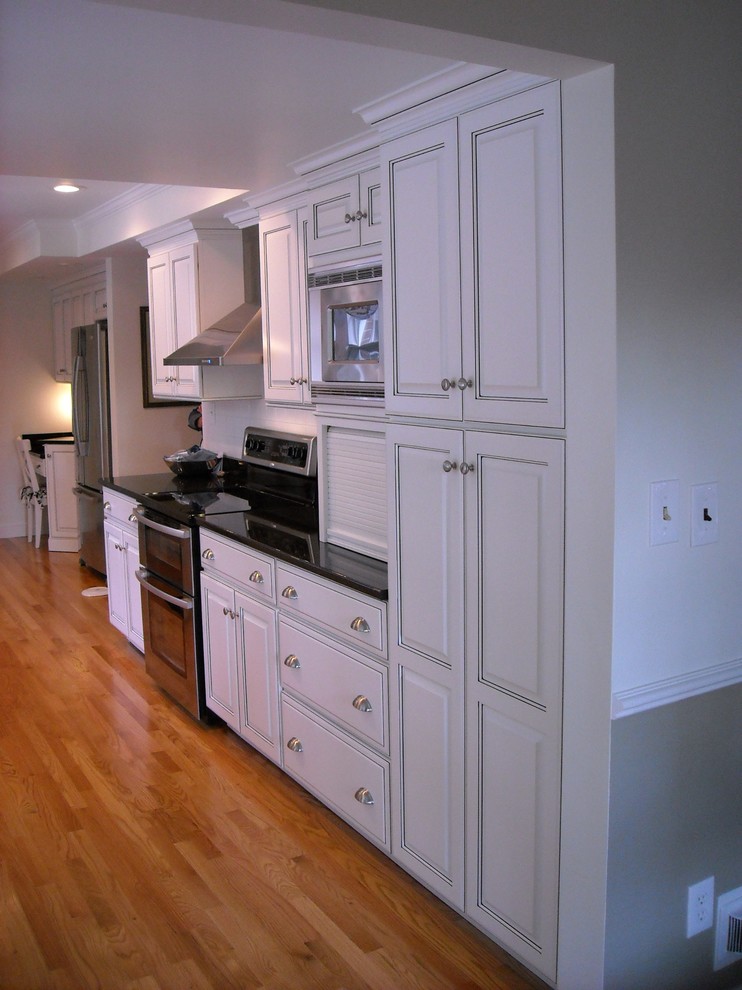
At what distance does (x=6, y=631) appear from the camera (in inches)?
223

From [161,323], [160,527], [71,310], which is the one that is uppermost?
[71,310]

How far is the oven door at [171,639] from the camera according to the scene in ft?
13.5

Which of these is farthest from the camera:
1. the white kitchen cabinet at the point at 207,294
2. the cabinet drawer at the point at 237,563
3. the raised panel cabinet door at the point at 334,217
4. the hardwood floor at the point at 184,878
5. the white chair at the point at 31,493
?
the white chair at the point at 31,493

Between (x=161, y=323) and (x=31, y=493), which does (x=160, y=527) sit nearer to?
(x=161, y=323)

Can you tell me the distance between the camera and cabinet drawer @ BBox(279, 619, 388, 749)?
2.91m

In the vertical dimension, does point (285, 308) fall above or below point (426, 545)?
above

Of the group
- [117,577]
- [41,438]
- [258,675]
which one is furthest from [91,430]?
[258,675]

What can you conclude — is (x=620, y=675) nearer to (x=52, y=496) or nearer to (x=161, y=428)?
(x=161, y=428)

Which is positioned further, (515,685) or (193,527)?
(193,527)

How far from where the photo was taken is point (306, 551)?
3.35m

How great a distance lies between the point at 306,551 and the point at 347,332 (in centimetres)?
77

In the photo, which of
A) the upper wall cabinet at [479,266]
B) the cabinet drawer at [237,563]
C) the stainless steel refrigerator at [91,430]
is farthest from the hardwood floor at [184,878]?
the stainless steel refrigerator at [91,430]

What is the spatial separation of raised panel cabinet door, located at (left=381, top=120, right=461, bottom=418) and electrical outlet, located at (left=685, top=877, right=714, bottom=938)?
4.17 feet

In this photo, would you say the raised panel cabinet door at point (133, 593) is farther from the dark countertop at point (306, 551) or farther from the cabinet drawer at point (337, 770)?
the cabinet drawer at point (337, 770)
